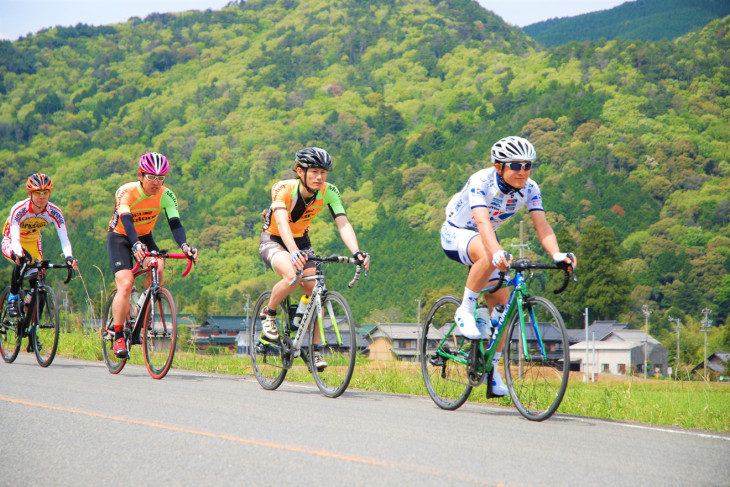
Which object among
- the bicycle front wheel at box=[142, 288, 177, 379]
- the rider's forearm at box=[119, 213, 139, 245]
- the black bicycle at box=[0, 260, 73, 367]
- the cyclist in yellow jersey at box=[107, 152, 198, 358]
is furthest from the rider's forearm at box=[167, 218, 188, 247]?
the black bicycle at box=[0, 260, 73, 367]

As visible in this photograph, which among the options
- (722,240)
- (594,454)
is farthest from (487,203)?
(722,240)

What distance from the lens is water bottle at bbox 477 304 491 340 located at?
264 inches

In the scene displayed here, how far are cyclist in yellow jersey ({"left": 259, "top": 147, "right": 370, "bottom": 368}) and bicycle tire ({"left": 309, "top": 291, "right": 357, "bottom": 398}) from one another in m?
0.09

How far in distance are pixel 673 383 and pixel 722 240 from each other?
456 ft

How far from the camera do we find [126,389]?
7609mm

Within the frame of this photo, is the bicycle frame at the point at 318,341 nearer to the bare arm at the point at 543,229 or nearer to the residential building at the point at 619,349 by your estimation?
the bare arm at the point at 543,229

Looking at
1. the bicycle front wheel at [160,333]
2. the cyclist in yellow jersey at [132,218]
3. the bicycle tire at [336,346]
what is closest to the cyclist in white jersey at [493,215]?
the bicycle tire at [336,346]

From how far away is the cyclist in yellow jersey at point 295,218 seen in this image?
795cm

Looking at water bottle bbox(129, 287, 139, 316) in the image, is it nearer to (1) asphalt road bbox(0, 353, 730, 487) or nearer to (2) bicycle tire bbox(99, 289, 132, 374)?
(2) bicycle tire bbox(99, 289, 132, 374)

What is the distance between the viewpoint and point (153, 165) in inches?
363

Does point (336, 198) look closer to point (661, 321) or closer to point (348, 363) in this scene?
point (348, 363)

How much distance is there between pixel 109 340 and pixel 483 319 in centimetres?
511

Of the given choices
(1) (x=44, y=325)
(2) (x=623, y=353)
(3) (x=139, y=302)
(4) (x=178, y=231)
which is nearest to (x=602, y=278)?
(2) (x=623, y=353)

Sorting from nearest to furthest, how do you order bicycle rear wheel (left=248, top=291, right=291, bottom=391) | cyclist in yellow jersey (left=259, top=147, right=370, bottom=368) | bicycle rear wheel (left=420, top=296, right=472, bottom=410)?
bicycle rear wheel (left=420, top=296, right=472, bottom=410) < cyclist in yellow jersey (left=259, top=147, right=370, bottom=368) < bicycle rear wheel (left=248, top=291, right=291, bottom=391)
